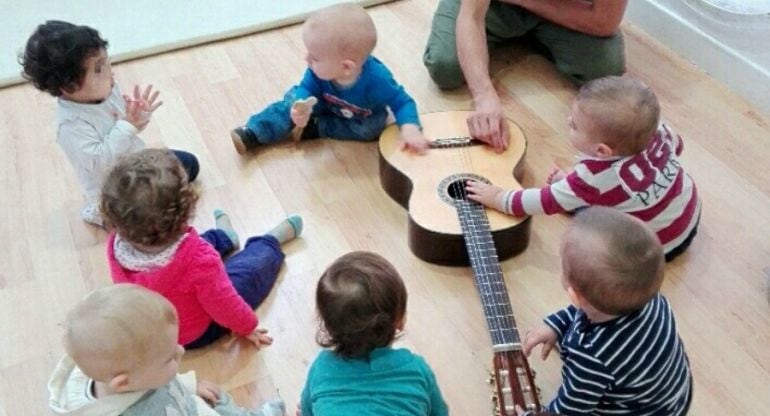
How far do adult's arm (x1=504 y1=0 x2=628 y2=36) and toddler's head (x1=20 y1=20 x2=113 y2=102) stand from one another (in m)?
1.11

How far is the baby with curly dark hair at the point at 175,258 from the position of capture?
1.32 meters

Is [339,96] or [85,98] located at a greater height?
[85,98]

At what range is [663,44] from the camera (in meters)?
2.38

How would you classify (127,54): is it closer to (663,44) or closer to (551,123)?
(551,123)

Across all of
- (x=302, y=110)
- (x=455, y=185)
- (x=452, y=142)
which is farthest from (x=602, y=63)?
(x=302, y=110)

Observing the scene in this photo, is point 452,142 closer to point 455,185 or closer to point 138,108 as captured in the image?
point 455,185

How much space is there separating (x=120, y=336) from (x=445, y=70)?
1.34 meters

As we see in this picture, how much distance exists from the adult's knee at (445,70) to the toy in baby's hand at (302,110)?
38cm

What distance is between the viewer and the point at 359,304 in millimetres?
1092

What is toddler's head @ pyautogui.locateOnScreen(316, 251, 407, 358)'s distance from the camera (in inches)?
43.0

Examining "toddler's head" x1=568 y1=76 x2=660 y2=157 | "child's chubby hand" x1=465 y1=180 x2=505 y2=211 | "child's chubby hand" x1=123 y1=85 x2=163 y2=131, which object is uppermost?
"toddler's head" x1=568 y1=76 x2=660 y2=157

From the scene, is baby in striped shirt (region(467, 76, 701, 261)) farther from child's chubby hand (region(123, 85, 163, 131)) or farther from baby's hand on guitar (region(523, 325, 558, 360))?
child's chubby hand (region(123, 85, 163, 131))

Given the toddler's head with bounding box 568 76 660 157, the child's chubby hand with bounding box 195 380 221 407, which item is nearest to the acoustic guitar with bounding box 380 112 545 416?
the toddler's head with bounding box 568 76 660 157

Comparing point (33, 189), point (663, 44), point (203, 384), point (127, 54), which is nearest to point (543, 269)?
point (203, 384)
